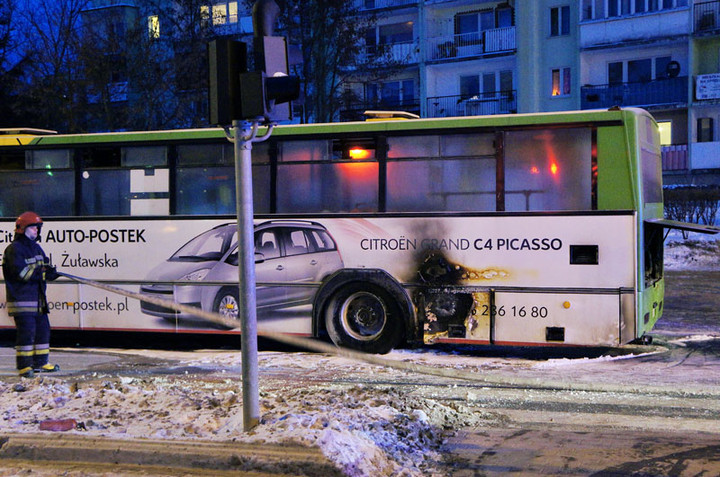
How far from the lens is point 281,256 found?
10984mm

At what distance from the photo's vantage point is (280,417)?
20.5ft

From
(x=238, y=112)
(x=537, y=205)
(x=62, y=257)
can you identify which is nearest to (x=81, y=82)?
(x=62, y=257)

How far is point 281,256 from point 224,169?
60.3 inches

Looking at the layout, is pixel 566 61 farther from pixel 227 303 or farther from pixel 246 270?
pixel 246 270

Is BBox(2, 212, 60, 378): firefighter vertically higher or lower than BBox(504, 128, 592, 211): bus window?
lower

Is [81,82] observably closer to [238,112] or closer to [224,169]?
[224,169]

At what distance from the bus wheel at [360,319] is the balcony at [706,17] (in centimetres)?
2717

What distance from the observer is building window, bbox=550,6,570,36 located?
36.0 meters

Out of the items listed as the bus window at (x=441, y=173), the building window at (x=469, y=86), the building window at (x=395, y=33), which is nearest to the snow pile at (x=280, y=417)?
the bus window at (x=441, y=173)

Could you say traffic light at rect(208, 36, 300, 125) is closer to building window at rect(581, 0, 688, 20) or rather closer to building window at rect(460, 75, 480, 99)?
building window at rect(581, 0, 688, 20)

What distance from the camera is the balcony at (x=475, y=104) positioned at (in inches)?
1441

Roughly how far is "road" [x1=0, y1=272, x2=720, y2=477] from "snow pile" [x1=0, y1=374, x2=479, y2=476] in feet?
0.07

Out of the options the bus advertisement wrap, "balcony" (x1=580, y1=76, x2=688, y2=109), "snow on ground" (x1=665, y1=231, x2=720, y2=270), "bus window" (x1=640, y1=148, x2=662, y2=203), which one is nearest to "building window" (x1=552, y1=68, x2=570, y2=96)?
"balcony" (x1=580, y1=76, x2=688, y2=109)

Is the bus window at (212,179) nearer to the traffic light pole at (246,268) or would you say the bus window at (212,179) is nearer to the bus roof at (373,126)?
the bus roof at (373,126)
